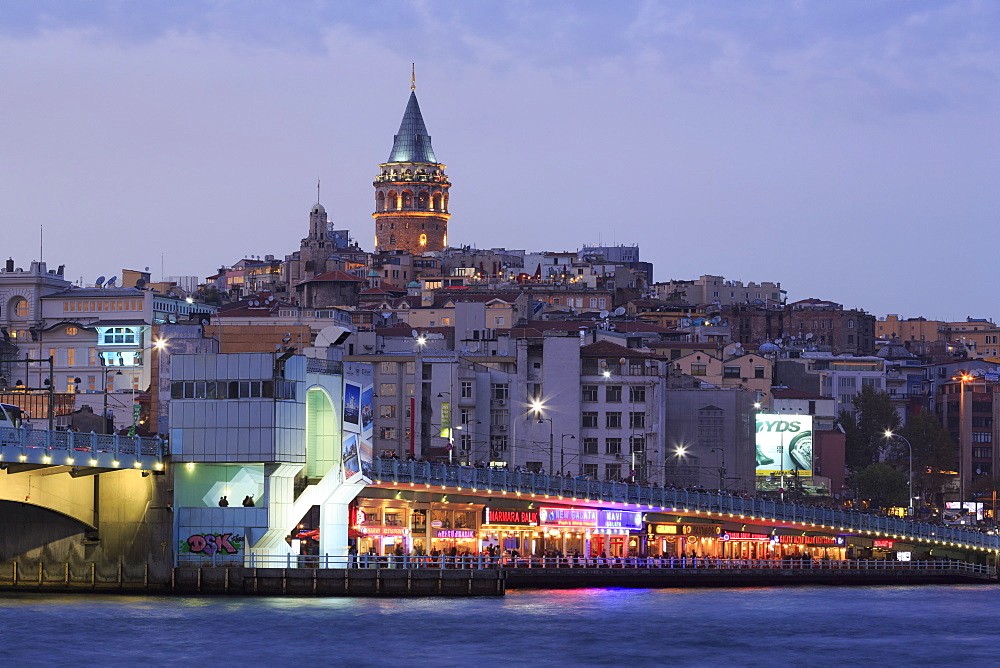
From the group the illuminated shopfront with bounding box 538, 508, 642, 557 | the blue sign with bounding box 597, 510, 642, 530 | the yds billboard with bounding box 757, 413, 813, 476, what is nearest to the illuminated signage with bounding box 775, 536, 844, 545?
the illuminated shopfront with bounding box 538, 508, 642, 557

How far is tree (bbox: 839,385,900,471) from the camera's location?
16550cm

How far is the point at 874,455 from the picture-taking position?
16788cm

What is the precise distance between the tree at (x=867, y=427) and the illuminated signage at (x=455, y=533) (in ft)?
232

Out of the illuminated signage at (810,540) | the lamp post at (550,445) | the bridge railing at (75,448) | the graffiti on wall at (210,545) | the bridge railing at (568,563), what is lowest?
the bridge railing at (568,563)

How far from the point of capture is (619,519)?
9862cm

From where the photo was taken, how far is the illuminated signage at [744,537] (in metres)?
104

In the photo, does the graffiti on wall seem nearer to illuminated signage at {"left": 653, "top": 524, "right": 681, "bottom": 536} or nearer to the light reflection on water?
the light reflection on water

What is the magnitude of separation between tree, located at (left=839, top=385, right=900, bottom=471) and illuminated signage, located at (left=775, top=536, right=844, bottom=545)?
177ft

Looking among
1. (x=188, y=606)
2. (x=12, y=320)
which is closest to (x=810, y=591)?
(x=188, y=606)

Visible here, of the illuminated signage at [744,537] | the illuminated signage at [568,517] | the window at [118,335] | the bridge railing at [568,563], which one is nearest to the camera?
the bridge railing at [568,563]

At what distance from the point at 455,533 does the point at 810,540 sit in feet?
69.3

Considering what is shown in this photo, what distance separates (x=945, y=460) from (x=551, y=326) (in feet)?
111

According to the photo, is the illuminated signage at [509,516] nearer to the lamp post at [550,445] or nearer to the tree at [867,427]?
the lamp post at [550,445]

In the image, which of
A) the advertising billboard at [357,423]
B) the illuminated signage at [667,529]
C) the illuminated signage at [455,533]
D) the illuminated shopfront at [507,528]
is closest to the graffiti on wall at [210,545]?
the advertising billboard at [357,423]
